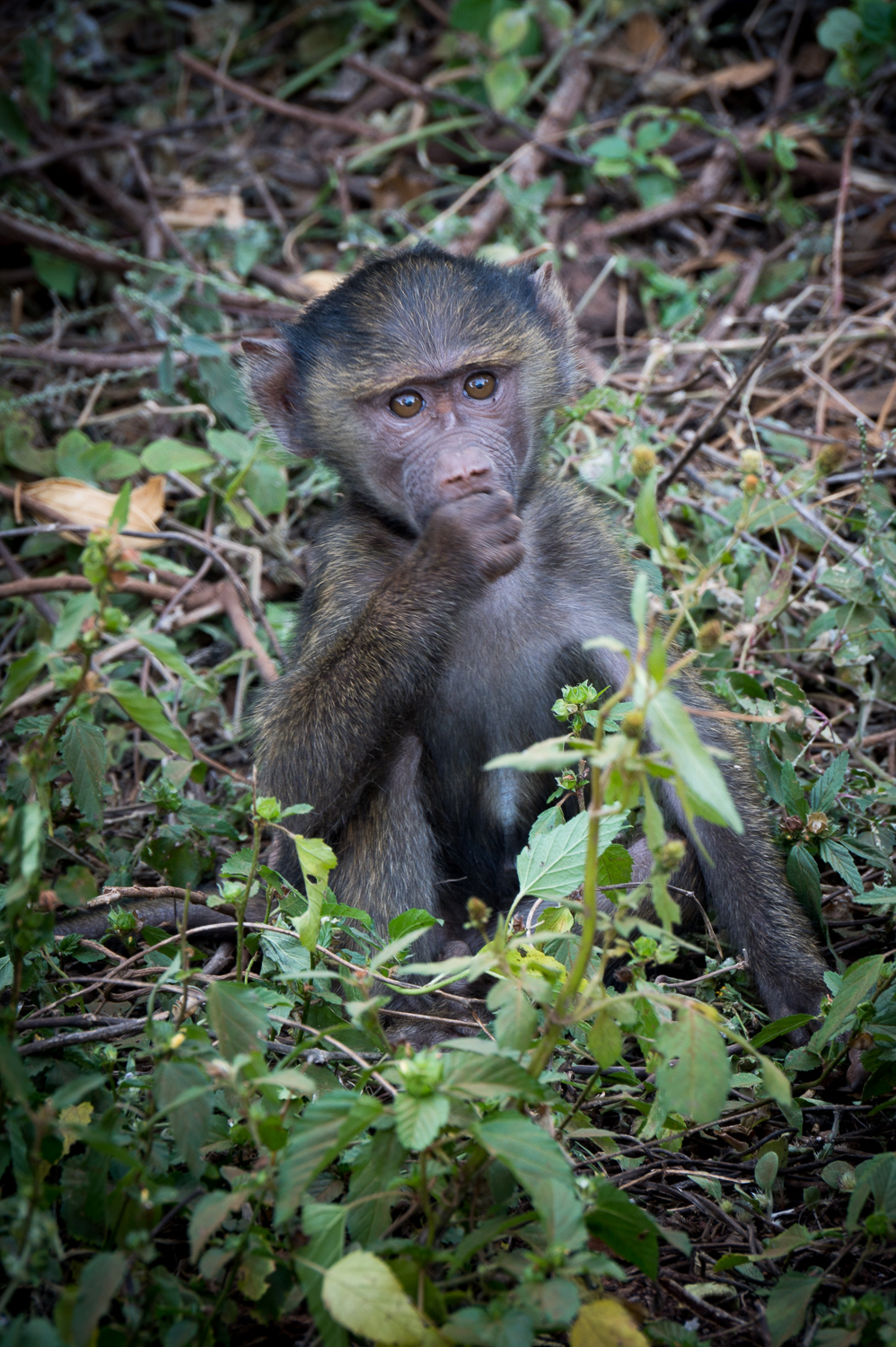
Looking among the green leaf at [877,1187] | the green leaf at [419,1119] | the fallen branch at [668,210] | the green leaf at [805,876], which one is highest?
the fallen branch at [668,210]

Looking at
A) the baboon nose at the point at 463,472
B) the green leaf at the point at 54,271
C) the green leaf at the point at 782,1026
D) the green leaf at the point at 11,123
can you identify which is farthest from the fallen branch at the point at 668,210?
the green leaf at the point at 782,1026

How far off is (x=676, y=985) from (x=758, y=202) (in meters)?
4.38

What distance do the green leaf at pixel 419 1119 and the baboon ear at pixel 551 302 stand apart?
2769mm

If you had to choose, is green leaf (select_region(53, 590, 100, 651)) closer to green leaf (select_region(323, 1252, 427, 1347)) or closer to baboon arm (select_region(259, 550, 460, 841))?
green leaf (select_region(323, 1252, 427, 1347))

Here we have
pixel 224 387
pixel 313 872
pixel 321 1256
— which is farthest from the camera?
pixel 224 387

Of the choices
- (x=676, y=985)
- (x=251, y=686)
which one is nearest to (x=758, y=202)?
(x=251, y=686)

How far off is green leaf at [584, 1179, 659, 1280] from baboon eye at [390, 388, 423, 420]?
2.24 meters

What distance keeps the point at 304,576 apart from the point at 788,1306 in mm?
3303

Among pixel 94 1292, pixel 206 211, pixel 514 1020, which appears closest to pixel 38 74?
pixel 206 211

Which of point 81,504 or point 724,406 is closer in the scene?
point 724,406

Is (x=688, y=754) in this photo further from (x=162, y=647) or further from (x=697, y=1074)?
(x=162, y=647)

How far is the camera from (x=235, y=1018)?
202 cm

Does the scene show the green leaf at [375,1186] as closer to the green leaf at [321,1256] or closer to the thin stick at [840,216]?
the green leaf at [321,1256]

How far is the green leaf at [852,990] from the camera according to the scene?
2.39 metres
